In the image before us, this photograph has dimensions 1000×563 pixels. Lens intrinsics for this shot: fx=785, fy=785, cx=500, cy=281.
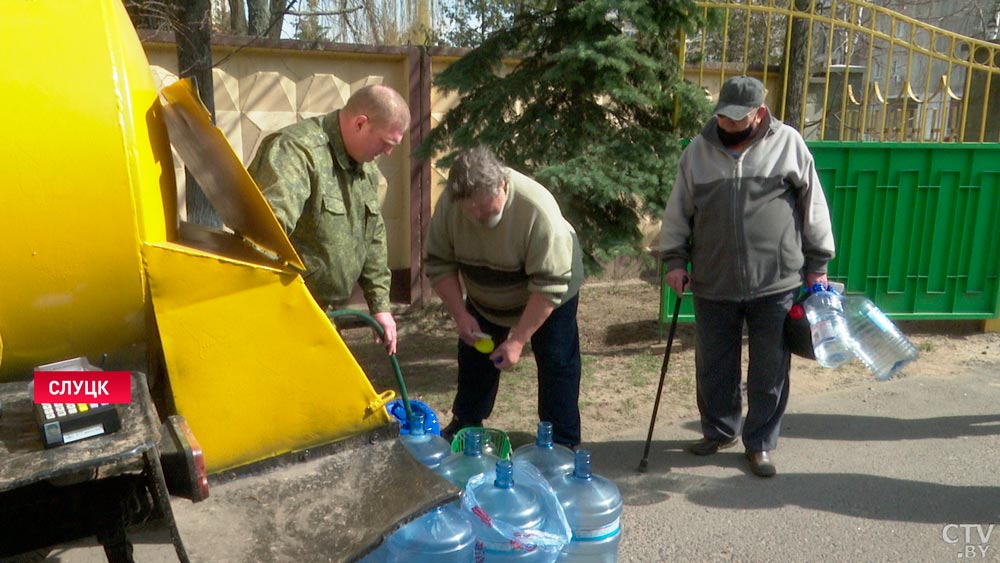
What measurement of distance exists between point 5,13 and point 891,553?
3611 mm

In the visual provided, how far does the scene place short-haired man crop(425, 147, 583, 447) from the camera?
3312mm

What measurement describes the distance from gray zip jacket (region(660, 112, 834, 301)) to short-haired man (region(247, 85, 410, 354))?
153 cm

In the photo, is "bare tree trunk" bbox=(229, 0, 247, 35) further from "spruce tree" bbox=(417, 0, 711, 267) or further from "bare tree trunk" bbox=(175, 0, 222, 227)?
"spruce tree" bbox=(417, 0, 711, 267)

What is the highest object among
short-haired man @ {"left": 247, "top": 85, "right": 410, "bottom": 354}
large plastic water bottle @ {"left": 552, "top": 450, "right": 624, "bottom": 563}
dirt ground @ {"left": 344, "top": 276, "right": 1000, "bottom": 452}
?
short-haired man @ {"left": 247, "top": 85, "right": 410, "bottom": 354}

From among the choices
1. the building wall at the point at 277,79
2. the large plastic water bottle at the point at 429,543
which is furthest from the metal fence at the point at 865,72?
the large plastic water bottle at the point at 429,543

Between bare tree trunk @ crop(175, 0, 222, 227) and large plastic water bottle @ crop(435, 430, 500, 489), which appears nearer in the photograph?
large plastic water bottle @ crop(435, 430, 500, 489)

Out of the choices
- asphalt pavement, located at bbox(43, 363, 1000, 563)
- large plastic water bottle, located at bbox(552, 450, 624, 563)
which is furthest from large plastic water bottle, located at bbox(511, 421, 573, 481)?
asphalt pavement, located at bbox(43, 363, 1000, 563)

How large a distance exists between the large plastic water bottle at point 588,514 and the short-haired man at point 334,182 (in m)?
0.86

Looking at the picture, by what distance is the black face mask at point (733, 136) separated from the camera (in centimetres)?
372

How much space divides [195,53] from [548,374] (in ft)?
10.2

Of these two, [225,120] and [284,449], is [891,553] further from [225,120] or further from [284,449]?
[225,120]

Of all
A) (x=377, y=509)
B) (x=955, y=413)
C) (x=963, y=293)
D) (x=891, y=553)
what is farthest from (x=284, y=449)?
(x=963, y=293)

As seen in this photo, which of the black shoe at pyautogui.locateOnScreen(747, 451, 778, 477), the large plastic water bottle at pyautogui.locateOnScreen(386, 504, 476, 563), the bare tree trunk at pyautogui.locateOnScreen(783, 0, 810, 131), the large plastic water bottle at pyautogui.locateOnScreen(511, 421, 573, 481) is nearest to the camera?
the large plastic water bottle at pyautogui.locateOnScreen(386, 504, 476, 563)

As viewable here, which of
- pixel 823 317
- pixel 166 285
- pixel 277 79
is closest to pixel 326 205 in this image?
pixel 166 285
